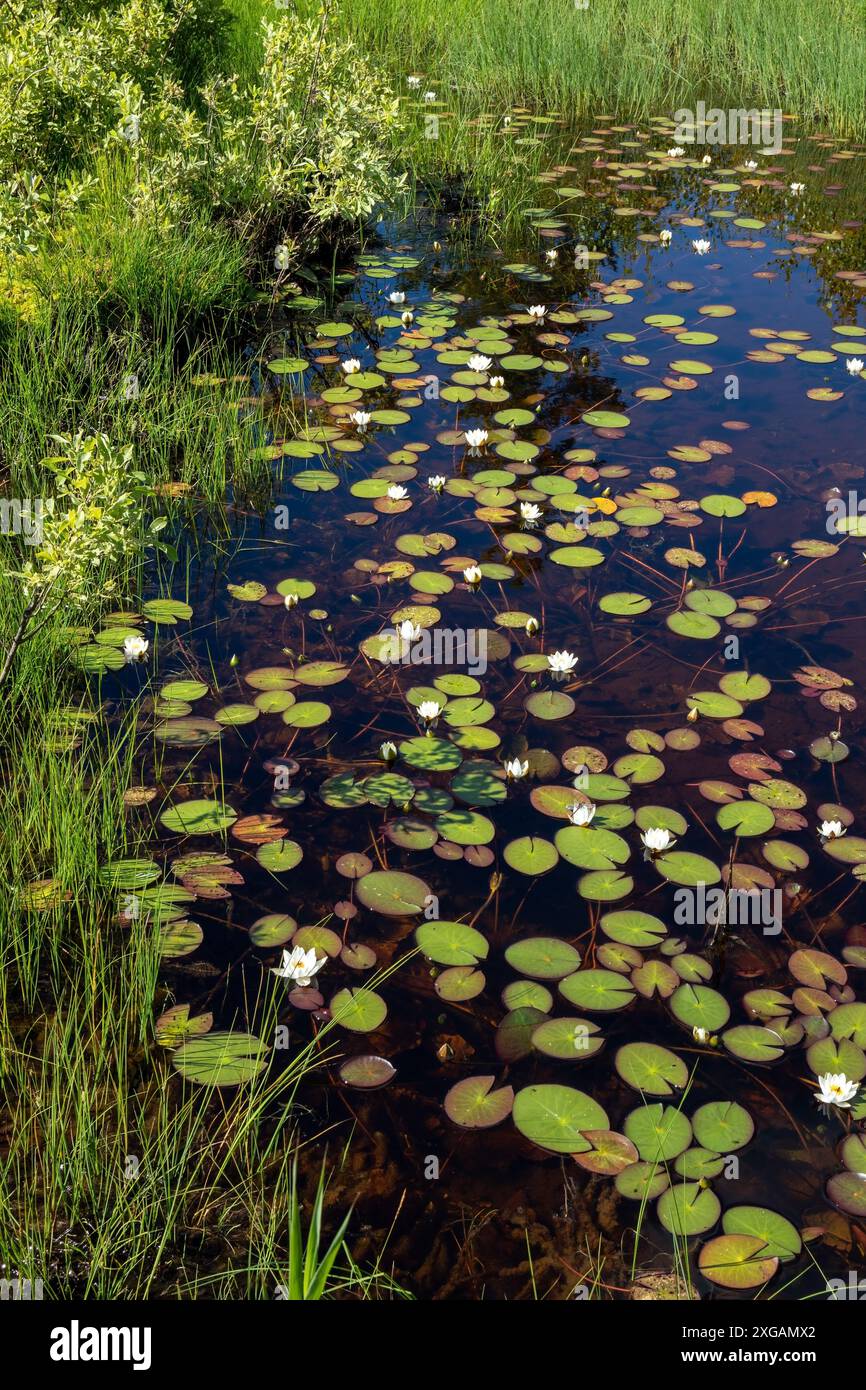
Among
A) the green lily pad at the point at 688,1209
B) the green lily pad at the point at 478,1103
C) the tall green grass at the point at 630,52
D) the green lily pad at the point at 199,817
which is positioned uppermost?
the tall green grass at the point at 630,52

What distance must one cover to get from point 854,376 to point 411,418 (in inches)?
93.5

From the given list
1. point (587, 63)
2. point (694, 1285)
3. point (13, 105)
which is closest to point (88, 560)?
point (694, 1285)

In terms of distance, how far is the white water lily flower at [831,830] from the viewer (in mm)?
2865

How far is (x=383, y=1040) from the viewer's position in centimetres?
241

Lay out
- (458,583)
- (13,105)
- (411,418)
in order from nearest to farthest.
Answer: (458,583) → (13,105) → (411,418)

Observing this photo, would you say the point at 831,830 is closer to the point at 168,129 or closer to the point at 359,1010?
the point at 359,1010

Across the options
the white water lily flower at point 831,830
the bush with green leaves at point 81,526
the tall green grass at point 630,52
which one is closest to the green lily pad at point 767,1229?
the white water lily flower at point 831,830

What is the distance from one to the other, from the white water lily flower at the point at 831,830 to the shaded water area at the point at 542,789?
0.16 ft

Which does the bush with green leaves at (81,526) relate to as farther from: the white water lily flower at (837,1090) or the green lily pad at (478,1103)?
the white water lily flower at (837,1090)

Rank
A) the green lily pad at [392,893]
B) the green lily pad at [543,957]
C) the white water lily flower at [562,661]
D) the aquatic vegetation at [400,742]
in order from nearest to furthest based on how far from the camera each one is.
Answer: the aquatic vegetation at [400,742] < the green lily pad at [543,957] < the green lily pad at [392,893] < the white water lily flower at [562,661]

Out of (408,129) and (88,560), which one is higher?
(408,129)

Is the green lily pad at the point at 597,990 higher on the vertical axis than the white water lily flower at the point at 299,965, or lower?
lower

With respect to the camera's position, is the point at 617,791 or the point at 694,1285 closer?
the point at 694,1285

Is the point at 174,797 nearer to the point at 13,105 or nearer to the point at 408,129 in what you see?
the point at 13,105
